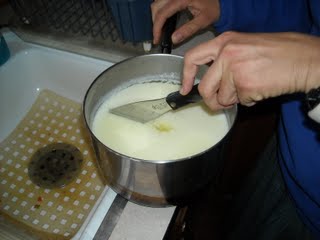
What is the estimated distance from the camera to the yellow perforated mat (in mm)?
647

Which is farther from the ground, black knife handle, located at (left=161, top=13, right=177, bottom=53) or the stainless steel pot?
black knife handle, located at (left=161, top=13, right=177, bottom=53)

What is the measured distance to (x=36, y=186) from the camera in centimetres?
71

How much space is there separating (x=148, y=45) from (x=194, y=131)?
306 mm

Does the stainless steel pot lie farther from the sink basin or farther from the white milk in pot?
the sink basin

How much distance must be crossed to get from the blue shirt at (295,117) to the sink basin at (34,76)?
338mm

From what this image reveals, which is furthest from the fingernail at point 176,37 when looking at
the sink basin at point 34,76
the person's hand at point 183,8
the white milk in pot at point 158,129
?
the sink basin at point 34,76

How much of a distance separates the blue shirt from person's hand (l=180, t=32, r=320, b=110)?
18cm

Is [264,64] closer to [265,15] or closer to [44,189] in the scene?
[265,15]

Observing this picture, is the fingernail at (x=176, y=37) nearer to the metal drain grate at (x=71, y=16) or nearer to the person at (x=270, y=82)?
the person at (x=270, y=82)

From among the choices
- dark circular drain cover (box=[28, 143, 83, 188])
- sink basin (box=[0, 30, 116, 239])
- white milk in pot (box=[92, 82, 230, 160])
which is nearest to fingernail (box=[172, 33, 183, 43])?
white milk in pot (box=[92, 82, 230, 160])

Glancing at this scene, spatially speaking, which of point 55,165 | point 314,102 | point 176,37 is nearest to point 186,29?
point 176,37

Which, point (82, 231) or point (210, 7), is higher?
point (210, 7)

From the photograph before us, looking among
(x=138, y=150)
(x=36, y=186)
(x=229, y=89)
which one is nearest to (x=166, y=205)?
(x=138, y=150)

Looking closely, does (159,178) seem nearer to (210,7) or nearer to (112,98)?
(112,98)
